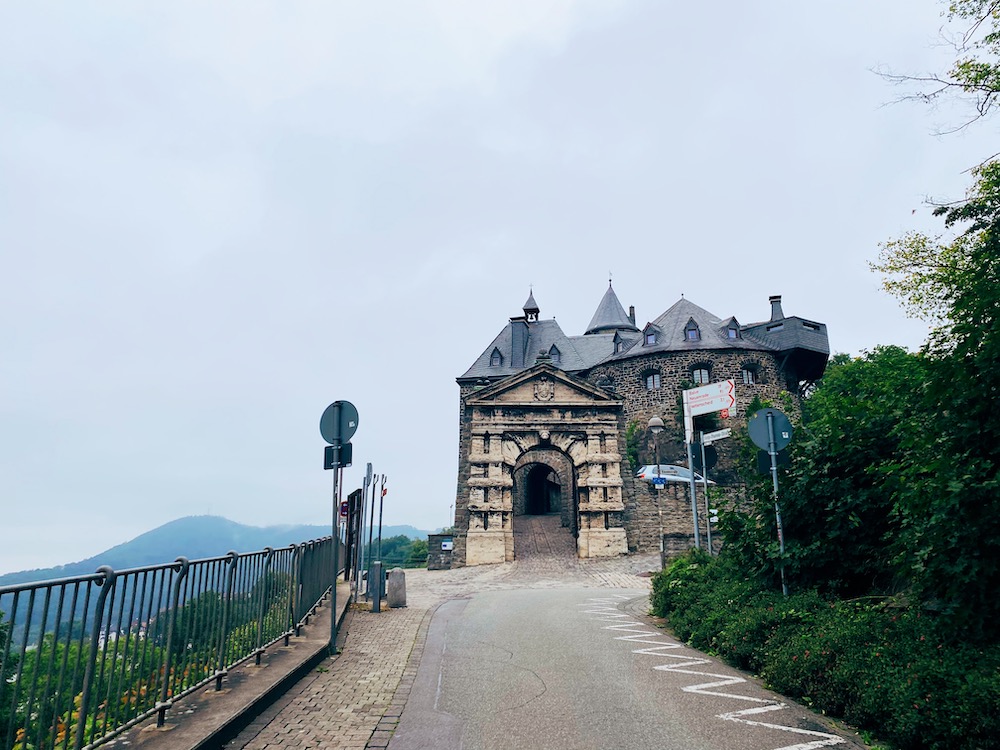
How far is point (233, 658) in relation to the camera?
20.8 ft

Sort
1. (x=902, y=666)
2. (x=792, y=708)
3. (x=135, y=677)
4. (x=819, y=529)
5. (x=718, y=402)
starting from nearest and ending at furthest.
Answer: (x=135, y=677) → (x=902, y=666) → (x=792, y=708) → (x=819, y=529) → (x=718, y=402)

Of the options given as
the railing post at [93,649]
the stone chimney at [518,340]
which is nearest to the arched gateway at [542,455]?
the stone chimney at [518,340]

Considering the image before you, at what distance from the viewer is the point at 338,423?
30.7ft

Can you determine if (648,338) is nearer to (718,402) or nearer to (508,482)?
(508,482)

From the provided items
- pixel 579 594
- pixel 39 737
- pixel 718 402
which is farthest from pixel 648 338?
pixel 39 737

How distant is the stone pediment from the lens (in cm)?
3284

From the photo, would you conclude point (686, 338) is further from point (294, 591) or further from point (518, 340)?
point (294, 591)

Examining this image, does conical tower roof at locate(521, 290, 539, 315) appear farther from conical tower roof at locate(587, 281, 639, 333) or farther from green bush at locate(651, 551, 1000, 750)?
green bush at locate(651, 551, 1000, 750)

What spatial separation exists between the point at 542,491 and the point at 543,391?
48.2ft

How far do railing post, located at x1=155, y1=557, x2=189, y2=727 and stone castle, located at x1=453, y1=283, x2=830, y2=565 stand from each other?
1811 cm

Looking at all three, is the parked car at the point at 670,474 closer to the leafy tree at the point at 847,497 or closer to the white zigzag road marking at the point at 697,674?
the white zigzag road marking at the point at 697,674

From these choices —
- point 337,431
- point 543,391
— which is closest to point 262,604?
point 337,431

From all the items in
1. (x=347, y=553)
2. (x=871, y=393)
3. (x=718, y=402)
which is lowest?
(x=347, y=553)

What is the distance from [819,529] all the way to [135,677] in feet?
25.9
